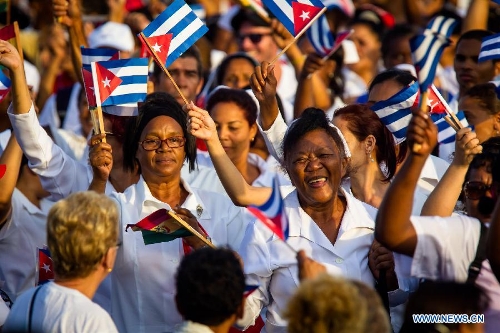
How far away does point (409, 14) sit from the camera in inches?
450

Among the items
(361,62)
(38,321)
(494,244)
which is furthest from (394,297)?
(361,62)

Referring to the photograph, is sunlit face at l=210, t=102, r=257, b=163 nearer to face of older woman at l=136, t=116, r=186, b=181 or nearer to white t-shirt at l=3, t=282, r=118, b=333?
face of older woman at l=136, t=116, r=186, b=181

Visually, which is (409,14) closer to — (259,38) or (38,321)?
(259,38)

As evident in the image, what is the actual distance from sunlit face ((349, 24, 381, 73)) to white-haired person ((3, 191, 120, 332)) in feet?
22.9

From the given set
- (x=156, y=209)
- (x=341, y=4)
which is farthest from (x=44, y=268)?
(x=341, y=4)

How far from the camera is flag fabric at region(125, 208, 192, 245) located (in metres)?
5.55

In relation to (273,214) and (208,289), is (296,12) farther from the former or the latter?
(208,289)

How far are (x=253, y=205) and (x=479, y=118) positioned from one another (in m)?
2.30

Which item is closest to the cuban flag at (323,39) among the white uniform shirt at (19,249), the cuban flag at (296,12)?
the cuban flag at (296,12)

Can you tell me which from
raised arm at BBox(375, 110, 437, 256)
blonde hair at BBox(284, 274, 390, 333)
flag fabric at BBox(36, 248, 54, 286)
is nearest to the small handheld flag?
flag fabric at BBox(36, 248, 54, 286)

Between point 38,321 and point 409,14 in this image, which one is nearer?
point 38,321

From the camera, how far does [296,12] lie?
686 centimetres

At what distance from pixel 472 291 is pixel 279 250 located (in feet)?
4.48

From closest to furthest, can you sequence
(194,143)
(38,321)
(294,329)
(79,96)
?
1. (294,329)
2. (38,321)
3. (194,143)
4. (79,96)
